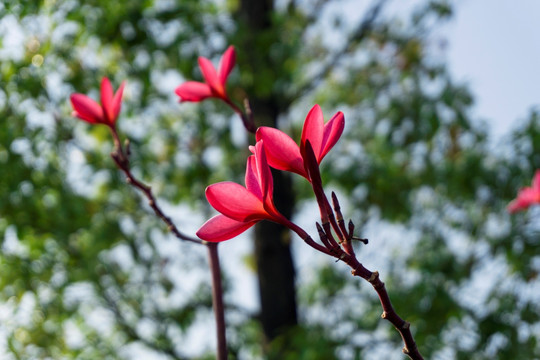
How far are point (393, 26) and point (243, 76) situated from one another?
5.76 feet

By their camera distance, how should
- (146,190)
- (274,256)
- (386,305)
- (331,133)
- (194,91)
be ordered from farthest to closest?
1. (274,256)
2. (194,91)
3. (146,190)
4. (331,133)
5. (386,305)

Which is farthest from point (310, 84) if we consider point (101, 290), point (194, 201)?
point (101, 290)

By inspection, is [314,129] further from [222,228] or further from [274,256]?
[274,256]

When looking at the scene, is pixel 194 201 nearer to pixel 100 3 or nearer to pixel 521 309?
pixel 100 3

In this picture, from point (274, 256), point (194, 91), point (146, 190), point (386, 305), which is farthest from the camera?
point (274, 256)

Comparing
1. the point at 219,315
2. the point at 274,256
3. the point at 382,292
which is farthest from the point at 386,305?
the point at 274,256

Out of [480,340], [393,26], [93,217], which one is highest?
[393,26]

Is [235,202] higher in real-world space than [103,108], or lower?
lower

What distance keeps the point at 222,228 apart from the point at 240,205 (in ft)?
0.10

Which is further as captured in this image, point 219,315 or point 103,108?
point 103,108

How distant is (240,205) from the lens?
1.93 feet

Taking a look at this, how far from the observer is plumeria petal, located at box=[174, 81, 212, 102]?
1041mm

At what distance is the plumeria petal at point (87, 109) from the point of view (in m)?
0.97

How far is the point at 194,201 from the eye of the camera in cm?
483
